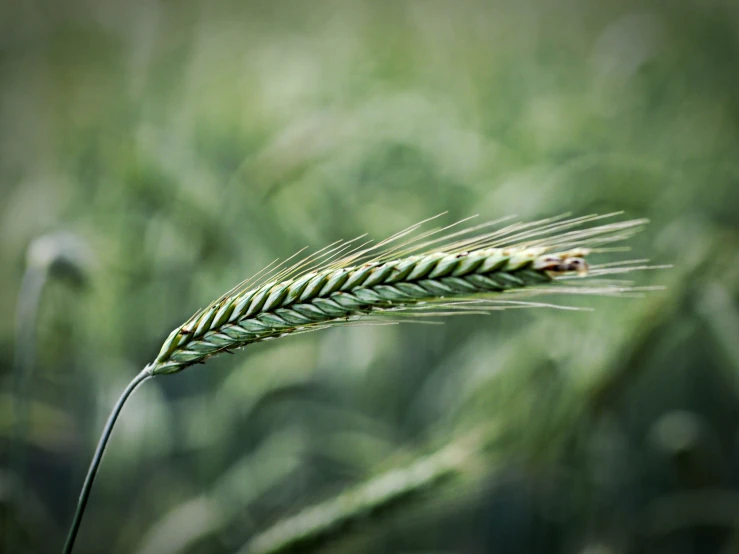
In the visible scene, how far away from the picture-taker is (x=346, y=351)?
213 centimetres

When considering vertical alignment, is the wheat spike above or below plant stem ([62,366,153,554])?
above

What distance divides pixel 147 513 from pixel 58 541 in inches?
10.7

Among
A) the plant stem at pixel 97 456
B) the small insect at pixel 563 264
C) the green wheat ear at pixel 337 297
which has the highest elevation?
the small insect at pixel 563 264

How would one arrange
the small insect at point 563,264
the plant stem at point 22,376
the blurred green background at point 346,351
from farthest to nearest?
the blurred green background at point 346,351 → the plant stem at point 22,376 → the small insect at point 563,264

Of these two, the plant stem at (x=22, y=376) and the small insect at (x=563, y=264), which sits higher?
the small insect at (x=563, y=264)

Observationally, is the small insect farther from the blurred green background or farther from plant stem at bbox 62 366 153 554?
the blurred green background

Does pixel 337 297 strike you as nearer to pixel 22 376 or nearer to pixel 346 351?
pixel 22 376

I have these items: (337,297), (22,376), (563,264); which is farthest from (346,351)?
(563,264)

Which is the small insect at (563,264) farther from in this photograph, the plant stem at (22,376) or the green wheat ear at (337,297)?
the plant stem at (22,376)

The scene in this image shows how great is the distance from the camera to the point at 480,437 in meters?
1.41

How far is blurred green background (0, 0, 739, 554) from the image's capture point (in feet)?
5.55

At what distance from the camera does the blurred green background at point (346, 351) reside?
5.55ft

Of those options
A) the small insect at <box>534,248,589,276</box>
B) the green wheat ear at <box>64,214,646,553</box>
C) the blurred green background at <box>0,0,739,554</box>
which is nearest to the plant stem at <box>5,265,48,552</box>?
the blurred green background at <box>0,0,739,554</box>

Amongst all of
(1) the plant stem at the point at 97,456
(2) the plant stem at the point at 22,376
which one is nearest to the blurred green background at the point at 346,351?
(2) the plant stem at the point at 22,376
